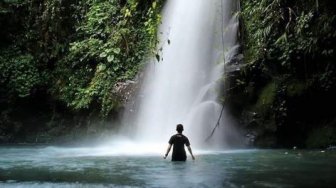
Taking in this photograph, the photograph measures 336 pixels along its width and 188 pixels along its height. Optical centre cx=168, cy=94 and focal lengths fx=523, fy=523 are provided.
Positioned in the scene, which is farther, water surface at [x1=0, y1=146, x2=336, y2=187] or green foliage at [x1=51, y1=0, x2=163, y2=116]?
green foliage at [x1=51, y1=0, x2=163, y2=116]

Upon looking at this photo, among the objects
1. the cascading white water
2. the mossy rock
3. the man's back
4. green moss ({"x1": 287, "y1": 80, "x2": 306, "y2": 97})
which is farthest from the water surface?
the cascading white water

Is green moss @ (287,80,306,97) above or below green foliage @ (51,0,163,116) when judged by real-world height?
below

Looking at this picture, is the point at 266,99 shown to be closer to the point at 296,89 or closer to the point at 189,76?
the point at 296,89

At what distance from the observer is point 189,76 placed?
1566cm

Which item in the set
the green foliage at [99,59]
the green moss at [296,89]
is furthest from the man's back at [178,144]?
the green foliage at [99,59]

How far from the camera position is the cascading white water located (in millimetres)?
14125

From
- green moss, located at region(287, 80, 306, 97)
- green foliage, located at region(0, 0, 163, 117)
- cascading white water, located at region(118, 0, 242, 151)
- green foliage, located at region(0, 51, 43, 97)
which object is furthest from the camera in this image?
green foliage, located at region(0, 51, 43, 97)

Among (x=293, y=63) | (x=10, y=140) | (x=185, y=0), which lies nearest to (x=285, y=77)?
(x=293, y=63)

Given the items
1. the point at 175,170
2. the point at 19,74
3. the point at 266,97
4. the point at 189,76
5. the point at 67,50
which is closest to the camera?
the point at 175,170

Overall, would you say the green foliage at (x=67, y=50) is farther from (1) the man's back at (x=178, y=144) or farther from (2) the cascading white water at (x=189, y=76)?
(1) the man's back at (x=178, y=144)

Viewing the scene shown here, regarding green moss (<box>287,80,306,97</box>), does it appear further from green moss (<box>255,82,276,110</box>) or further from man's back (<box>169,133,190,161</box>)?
man's back (<box>169,133,190,161</box>)

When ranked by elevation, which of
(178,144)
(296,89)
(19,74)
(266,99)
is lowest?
(178,144)

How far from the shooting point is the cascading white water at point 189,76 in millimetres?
14125

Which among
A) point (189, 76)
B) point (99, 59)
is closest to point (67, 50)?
point (99, 59)
